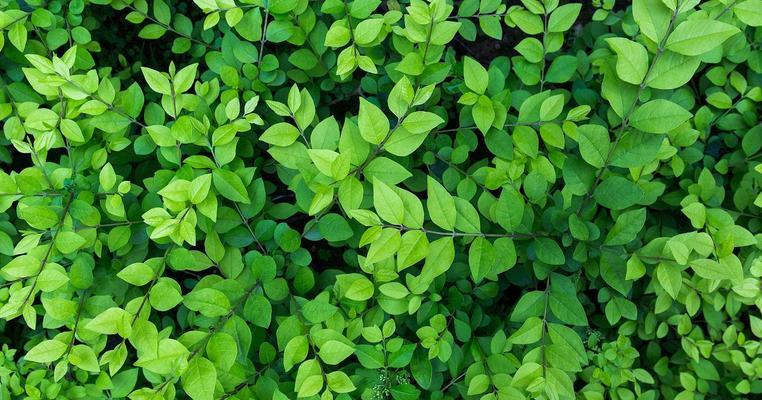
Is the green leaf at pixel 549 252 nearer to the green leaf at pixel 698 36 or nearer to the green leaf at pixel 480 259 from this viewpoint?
the green leaf at pixel 480 259

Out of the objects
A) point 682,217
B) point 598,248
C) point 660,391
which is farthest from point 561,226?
point 660,391

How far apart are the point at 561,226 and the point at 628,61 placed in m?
0.53

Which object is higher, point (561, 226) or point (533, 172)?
point (533, 172)

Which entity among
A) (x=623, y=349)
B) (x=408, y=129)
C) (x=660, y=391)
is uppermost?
(x=408, y=129)

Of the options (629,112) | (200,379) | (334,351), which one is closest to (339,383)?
(334,351)

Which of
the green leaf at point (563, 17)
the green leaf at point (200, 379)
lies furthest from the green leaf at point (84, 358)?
the green leaf at point (563, 17)

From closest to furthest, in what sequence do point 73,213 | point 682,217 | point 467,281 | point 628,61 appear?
1. point 628,61
2. point 73,213
3. point 467,281
4. point 682,217

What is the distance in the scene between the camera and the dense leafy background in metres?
1.46

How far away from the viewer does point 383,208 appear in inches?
52.5

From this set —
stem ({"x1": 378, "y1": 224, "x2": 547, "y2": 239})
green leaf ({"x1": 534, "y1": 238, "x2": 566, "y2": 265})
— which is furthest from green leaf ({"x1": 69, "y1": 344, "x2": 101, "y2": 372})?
green leaf ({"x1": 534, "y1": 238, "x2": 566, "y2": 265})

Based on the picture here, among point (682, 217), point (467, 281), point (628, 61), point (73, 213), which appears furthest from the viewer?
point (682, 217)

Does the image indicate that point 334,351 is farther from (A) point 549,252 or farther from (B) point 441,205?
(A) point 549,252

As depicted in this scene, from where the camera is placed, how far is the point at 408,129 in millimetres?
1477

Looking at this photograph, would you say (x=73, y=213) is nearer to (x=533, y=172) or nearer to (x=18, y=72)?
(x=18, y=72)
